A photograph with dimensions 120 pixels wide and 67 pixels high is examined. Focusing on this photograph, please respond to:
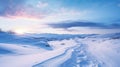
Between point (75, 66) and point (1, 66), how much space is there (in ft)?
10.3

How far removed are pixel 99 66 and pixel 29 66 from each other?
3041mm

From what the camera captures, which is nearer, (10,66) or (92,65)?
(10,66)

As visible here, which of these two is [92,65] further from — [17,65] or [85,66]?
[17,65]

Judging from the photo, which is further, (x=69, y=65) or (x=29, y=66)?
(x=69, y=65)

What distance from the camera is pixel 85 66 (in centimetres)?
855

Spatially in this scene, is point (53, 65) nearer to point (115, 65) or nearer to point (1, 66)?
point (1, 66)

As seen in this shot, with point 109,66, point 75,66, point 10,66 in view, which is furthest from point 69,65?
point 10,66

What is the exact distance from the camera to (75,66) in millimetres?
8508

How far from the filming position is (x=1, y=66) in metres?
8.18

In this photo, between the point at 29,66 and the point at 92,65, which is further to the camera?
the point at 92,65

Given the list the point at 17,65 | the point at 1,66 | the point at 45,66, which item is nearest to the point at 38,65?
the point at 45,66

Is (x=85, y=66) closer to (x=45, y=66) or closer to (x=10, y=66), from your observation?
(x=45, y=66)

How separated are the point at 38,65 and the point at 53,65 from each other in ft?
2.17

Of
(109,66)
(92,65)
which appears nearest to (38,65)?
(92,65)
